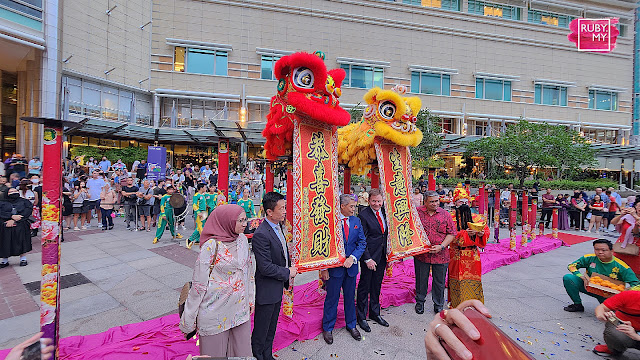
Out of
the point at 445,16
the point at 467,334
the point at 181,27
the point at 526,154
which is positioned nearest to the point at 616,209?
the point at 526,154

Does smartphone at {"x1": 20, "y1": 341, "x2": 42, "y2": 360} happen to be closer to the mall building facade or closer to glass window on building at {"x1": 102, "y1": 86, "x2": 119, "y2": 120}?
the mall building facade

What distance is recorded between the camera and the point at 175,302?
454cm

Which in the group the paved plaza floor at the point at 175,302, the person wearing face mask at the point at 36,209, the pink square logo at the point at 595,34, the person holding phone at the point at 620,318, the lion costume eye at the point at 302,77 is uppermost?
the pink square logo at the point at 595,34

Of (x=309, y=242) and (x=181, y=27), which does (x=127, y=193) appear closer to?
(x=309, y=242)

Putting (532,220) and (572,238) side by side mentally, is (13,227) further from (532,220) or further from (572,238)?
(572,238)

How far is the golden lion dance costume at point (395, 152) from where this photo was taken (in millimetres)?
4500

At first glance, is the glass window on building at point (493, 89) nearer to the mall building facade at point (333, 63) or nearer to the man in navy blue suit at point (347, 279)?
the mall building facade at point (333, 63)

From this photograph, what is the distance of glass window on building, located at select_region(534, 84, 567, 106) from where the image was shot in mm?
26672

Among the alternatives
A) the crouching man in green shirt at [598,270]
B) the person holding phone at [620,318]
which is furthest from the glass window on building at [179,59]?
the person holding phone at [620,318]

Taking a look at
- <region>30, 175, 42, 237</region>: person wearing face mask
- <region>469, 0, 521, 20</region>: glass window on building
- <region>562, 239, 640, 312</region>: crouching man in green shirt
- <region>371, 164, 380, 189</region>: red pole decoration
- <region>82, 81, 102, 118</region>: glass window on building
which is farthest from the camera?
<region>469, 0, 521, 20</region>: glass window on building

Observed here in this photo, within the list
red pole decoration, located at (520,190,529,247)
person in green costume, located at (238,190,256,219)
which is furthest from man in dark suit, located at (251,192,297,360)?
red pole decoration, located at (520,190,529,247)

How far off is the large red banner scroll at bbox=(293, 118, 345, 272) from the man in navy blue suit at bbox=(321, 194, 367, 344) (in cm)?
13

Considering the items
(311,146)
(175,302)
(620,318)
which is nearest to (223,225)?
(311,146)

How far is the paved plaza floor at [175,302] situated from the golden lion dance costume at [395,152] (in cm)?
115
